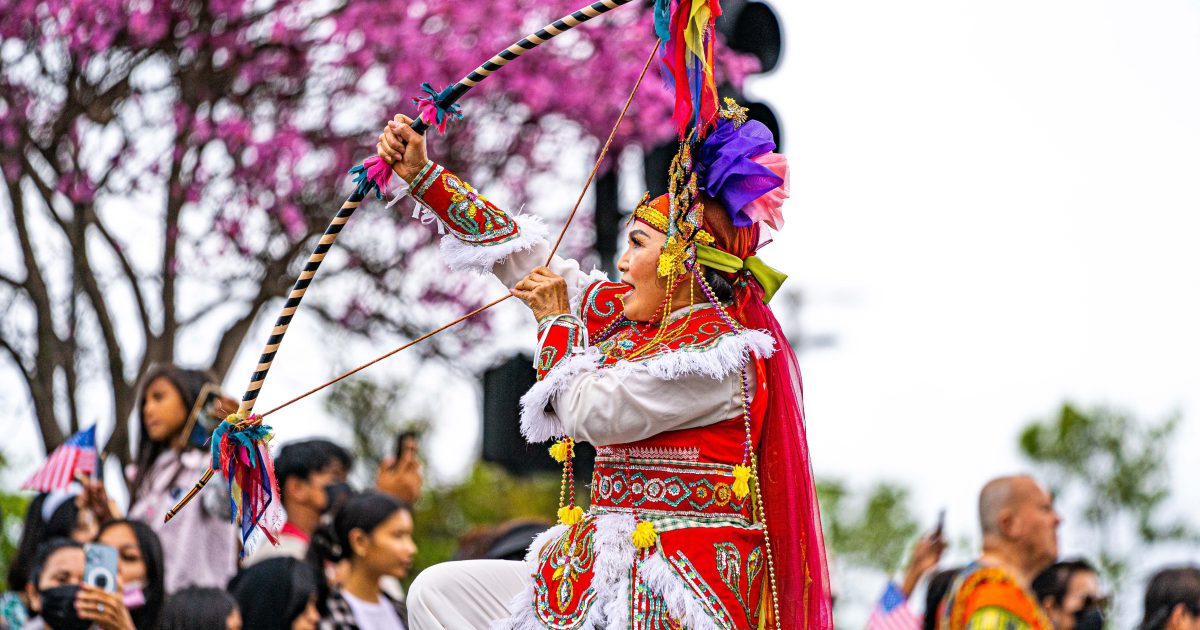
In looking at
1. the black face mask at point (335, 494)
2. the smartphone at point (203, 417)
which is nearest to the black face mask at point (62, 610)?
the smartphone at point (203, 417)

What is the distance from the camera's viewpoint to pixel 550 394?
5109 millimetres

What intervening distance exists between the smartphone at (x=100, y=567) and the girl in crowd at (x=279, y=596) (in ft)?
2.39

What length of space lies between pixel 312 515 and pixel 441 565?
9.86 ft

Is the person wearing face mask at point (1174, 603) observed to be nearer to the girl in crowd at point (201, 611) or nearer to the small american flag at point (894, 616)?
the small american flag at point (894, 616)

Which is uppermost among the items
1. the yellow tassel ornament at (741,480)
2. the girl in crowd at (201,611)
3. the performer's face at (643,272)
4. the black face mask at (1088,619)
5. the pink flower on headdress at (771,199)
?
the pink flower on headdress at (771,199)

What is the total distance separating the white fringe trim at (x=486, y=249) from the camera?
5527mm

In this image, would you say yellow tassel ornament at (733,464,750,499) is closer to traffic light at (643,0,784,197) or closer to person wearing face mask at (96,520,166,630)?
traffic light at (643,0,784,197)

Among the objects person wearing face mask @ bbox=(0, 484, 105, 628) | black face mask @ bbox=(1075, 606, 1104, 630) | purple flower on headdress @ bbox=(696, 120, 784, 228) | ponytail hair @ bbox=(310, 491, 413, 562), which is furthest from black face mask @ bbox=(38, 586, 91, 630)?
black face mask @ bbox=(1075, 606, 1104, 630)

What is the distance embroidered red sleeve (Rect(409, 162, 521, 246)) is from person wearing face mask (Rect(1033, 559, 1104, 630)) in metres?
3.59

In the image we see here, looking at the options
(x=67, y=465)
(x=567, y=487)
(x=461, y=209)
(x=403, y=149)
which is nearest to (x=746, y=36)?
(x=461, y=209)

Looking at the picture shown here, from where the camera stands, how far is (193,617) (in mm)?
6633

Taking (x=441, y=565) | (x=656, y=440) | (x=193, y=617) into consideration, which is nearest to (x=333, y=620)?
(x=193, y=617)

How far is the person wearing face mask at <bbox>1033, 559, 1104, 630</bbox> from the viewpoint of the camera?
26.1 feet

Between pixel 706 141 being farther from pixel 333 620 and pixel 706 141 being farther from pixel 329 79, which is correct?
pixel 329 79
